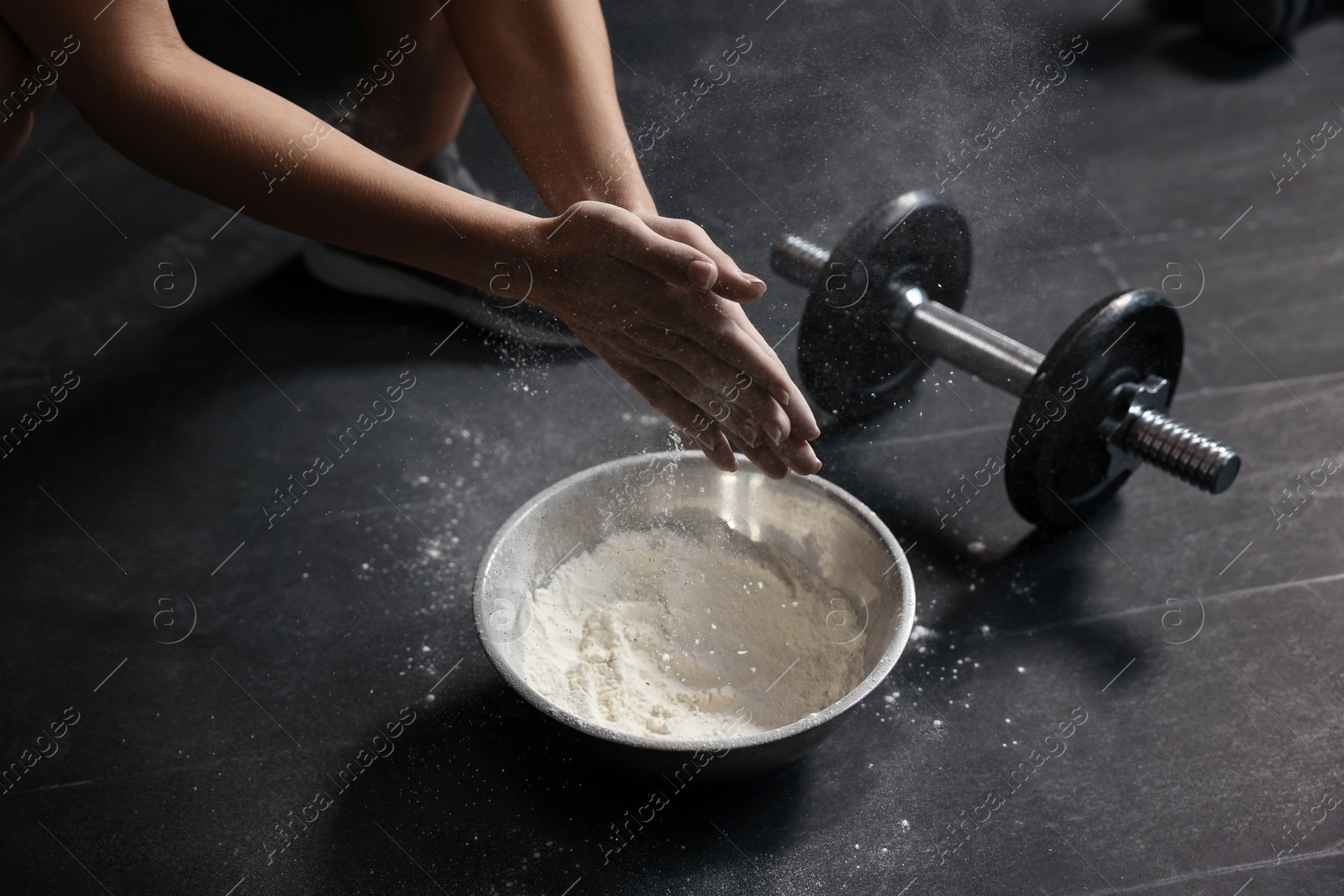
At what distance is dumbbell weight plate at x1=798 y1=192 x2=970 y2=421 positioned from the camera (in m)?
1.11

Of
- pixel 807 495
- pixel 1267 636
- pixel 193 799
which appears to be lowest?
pixel 1267 636

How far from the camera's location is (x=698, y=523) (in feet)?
3.47

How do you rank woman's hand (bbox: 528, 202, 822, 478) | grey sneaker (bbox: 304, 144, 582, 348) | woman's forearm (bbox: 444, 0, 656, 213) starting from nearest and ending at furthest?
1. woman's hand (bbox: 528, 202, 822, 478)
2. woman's forearm (bbox: 444, 0, 656, 213)
3. grey sneaker (bbox: 304, 144, 582, 348)

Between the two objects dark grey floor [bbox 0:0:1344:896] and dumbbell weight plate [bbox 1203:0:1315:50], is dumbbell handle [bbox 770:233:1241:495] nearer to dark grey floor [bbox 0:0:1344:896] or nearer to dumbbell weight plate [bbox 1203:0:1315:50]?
dark grey floor [bbox 0:0:1344:896]

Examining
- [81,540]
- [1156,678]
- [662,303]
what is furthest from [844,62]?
[81,540]

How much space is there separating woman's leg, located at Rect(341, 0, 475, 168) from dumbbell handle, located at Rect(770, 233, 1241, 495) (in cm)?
44

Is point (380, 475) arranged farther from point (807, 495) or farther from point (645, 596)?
point (807, 495)

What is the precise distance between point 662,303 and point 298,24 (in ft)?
5.83

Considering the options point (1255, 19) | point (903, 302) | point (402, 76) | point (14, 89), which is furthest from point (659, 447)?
point (1255, 19)

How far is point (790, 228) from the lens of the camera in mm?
1004

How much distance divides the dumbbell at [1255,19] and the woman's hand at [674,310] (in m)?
1.84

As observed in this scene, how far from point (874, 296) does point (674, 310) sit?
42cm

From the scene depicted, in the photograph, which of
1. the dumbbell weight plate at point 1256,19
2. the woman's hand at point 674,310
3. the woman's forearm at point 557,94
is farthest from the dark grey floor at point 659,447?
the dumbbell weight plate at point 1256,19

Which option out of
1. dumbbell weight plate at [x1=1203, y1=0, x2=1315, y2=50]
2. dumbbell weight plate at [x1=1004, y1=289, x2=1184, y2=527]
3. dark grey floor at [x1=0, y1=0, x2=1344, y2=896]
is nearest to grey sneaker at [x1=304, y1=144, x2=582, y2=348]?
dark grey floor at [x1=0, y1=0, x2=1344, y2=896]
